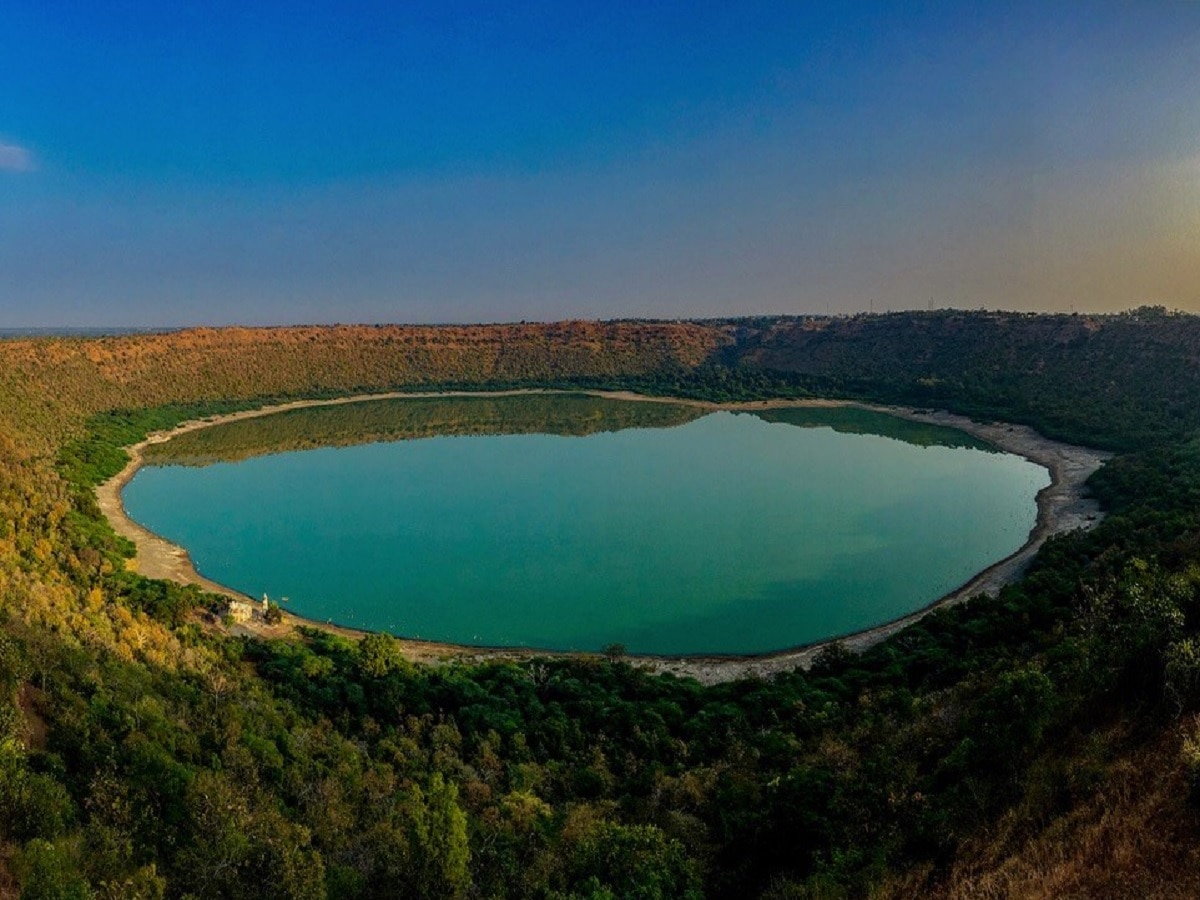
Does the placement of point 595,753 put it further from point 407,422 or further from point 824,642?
point 407,422

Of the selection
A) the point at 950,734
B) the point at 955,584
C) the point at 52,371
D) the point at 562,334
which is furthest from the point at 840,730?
the point at 562,334

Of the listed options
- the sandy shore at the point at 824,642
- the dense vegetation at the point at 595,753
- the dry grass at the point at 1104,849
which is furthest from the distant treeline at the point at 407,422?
the dry grass at the point at 1104,849

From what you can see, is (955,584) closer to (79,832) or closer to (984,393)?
(79,832)

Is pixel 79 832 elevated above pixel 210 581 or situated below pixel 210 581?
above

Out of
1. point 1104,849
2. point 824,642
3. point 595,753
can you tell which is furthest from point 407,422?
point 1104,849

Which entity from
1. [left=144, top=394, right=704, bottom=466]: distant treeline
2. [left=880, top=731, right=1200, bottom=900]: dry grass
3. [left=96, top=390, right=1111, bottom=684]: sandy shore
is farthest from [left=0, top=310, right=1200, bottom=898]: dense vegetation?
[left=144, top=394, right=704, bottom=466]: distant treeline

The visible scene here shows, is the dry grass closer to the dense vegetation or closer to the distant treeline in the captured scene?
the dense vegetation

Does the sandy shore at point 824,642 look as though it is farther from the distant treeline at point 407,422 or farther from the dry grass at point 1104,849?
the dry grass at point 1104,849
